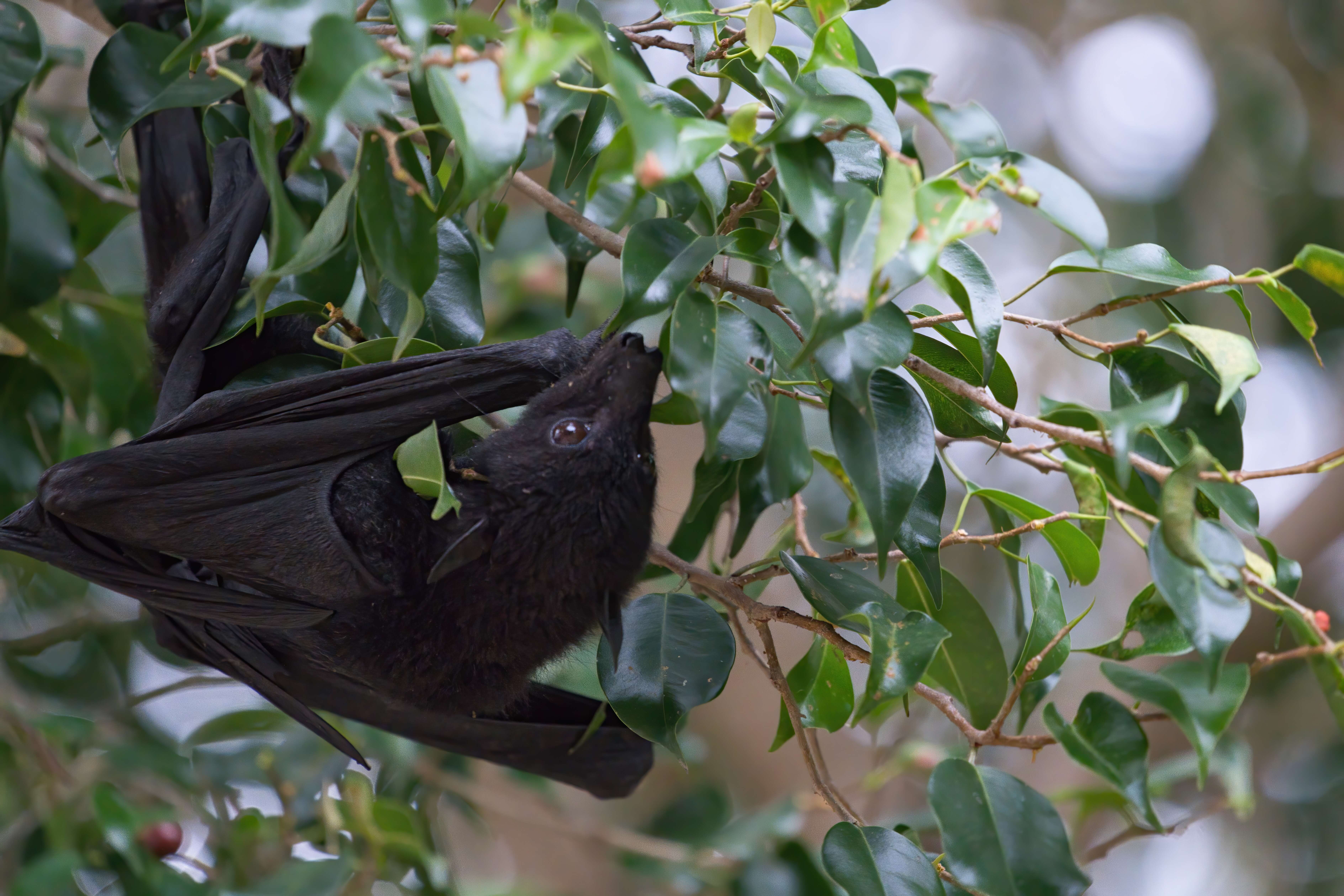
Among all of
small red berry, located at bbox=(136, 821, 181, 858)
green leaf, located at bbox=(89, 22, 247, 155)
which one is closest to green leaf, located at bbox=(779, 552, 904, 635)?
green leaf, located at bbox=(89, 22, 247, 155)

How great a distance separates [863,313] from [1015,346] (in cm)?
458

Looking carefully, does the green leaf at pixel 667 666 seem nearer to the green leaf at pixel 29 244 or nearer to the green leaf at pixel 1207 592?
the green leaf at pixel 1207 592

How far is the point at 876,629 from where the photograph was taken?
115cm

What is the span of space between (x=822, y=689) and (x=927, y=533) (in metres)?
0.35

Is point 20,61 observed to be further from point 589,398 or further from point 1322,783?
point 1322,783

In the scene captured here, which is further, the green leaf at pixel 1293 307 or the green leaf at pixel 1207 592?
the green leaf at pixel 1293 307

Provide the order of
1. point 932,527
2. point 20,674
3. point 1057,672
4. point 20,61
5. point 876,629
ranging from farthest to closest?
point 20,674 → point 20,61 → point 1057,672 → point 932,527 → point 876,629

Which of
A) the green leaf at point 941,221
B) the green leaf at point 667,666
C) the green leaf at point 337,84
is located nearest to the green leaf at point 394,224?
the green leaf at point 337,84

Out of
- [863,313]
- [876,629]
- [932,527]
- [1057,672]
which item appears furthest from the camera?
[1057,672]

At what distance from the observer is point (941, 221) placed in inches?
35.0

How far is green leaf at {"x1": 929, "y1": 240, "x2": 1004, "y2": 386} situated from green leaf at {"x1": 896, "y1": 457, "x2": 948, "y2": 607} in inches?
8.8

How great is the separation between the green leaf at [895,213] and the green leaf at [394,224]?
0.46 metres

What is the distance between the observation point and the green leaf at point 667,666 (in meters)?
1.34

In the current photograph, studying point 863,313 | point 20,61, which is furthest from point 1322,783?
point 20,61
